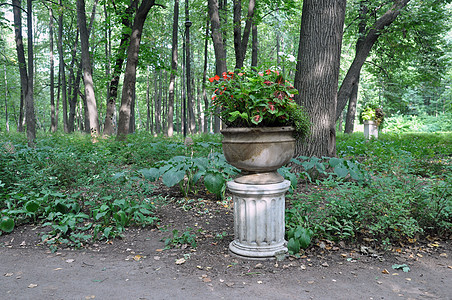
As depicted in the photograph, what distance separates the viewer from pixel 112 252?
350cm

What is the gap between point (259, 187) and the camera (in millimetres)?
3137

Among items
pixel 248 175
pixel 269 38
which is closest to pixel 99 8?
pixel 269 38

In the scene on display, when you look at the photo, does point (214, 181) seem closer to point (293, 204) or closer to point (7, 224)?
point (293, 204)

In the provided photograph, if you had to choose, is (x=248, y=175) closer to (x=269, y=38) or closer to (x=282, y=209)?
(x=282, y=209)

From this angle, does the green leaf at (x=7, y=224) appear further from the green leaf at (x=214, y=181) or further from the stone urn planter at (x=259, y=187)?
the stone urn planter at (x=259, y=187)

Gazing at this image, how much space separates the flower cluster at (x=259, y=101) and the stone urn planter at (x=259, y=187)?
0.43ft

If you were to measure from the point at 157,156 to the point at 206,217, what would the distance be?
2960 millimetres

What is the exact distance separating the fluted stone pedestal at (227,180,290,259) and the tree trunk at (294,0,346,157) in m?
2.19

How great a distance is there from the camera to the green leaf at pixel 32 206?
411 cm

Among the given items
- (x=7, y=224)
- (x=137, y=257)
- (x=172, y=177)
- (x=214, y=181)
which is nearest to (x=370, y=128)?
(x=214, y=181)

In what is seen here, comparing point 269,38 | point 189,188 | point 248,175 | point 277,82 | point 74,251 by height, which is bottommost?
point 74,251

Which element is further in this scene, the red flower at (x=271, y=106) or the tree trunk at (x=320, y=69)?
the tree trunk at (x=320, y=69)

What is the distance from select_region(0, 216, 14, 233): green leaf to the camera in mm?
3959

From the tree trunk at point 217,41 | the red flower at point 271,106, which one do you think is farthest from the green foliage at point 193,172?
the tree trunk at point 217,41
